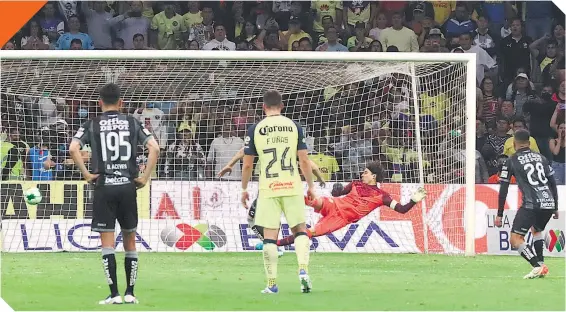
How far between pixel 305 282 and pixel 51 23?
1303 centimetres

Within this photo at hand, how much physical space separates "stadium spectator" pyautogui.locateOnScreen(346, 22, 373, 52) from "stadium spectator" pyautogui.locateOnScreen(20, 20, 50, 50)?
20.5 feet

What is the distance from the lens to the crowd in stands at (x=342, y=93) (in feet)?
63.1

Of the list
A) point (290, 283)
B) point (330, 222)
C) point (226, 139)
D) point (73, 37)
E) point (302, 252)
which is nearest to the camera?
point (302, 252)

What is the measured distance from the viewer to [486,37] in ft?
76.5

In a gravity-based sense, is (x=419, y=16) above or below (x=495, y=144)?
above

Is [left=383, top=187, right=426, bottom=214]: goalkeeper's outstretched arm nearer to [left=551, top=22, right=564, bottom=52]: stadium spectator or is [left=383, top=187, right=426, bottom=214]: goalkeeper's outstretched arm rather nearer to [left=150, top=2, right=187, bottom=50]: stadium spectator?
[left=150, top=2, right=187, bottom=50]: stadium spectator

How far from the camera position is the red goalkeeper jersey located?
1675cm

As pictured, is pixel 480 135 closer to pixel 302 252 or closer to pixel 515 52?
pixel 515 52

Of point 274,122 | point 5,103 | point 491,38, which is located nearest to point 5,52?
point 5,103

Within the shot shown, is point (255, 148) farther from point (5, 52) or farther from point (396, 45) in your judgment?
point (396, 45)

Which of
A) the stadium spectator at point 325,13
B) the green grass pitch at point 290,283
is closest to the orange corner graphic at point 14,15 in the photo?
the stadium spectator at point 325,13

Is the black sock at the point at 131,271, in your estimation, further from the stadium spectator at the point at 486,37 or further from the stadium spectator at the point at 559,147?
the stadium spectator at the point at 486,37

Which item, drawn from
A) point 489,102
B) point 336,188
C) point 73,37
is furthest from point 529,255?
point 73,37

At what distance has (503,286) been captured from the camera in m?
12.5
